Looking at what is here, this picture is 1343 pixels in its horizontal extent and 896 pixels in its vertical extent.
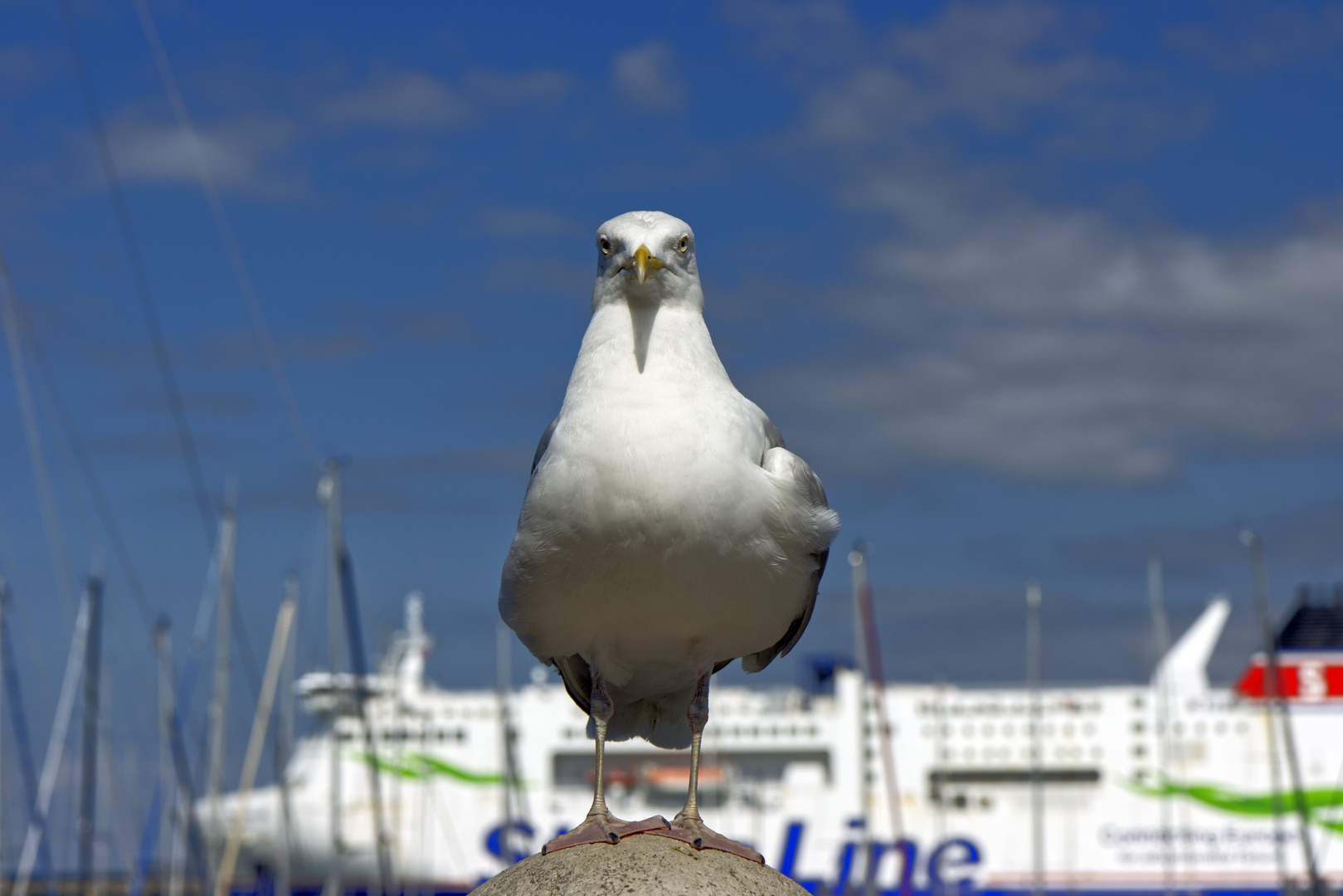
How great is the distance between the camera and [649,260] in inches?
232

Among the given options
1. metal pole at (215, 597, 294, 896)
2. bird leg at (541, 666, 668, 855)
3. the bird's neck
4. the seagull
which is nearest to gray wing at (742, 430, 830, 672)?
the seagull

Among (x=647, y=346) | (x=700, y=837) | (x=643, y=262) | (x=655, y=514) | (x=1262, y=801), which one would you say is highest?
(x=643, y=262)

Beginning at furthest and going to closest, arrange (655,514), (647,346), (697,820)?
(697,820), (647,346), (655,514)

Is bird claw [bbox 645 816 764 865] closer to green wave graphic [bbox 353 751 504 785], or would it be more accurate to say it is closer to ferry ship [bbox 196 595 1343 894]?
ferry ship [bbox 196 595 1343 894]

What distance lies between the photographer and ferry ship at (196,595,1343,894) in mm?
49281

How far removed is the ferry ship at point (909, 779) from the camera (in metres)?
49.3

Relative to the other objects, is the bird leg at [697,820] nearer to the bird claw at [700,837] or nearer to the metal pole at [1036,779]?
the bird claw at [700,837]

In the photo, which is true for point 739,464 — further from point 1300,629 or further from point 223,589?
point 1300,629

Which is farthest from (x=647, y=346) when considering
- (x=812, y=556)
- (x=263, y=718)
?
(x=263, y=718)

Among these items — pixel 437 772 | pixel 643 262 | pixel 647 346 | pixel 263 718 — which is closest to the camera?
pixel 643 262

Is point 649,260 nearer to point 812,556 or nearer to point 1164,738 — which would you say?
point 812,556

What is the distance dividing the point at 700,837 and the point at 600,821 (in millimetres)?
428

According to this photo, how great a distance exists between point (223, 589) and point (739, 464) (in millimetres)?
29252

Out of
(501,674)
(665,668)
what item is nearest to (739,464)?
(665,668)
